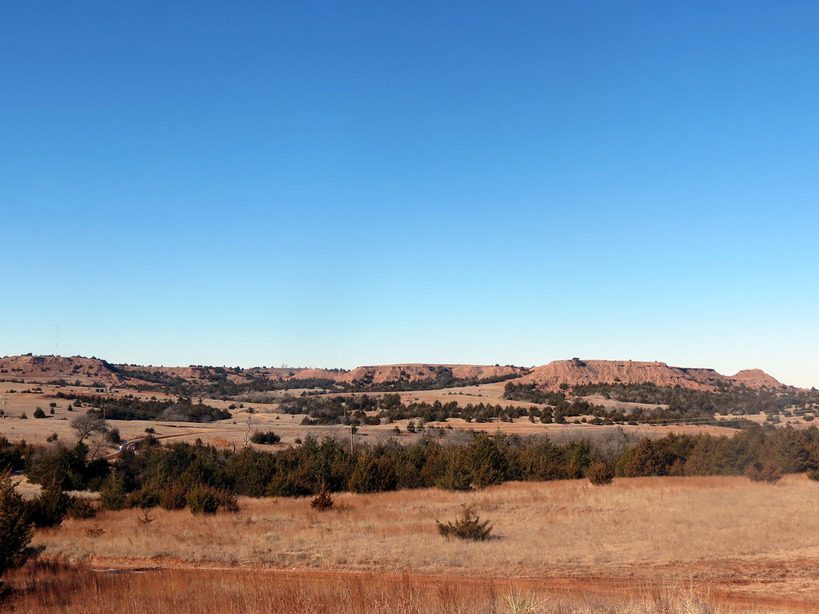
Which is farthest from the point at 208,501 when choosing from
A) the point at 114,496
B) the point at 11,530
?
the point at 11,530

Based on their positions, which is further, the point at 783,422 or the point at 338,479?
the point at 783,422

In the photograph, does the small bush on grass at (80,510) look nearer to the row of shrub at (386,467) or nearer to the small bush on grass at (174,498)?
the row of shrub at (386,467)

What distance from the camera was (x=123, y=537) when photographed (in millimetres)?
21875

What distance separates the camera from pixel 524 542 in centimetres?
2158

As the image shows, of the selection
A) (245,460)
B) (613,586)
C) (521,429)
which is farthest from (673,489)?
(521,429)

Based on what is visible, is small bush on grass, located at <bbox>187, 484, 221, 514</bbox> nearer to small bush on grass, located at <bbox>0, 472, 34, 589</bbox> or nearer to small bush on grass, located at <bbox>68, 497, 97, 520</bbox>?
small bush on grass, located at <bbox>68, 497, 97, 520</bbox>

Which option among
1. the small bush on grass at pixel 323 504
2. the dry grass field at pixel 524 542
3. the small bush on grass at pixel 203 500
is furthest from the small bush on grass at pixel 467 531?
the small bush on grass at pixel 203 500

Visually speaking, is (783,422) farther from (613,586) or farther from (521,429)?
(613,586)

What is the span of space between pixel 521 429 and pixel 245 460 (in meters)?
39.6

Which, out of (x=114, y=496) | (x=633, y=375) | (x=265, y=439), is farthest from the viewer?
(x=633, y=375)

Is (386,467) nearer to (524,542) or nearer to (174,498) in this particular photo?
(174,498)

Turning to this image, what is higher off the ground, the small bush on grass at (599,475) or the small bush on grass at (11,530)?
the small bush on grass at (11,530)

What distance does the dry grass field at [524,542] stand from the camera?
609 inches

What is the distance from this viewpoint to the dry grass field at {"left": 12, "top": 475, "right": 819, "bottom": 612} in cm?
1548
